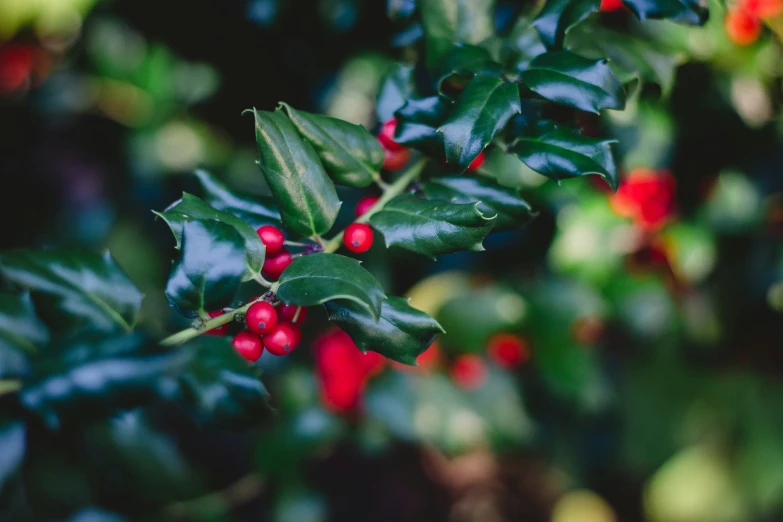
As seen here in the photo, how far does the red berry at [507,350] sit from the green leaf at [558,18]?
0.92 metres

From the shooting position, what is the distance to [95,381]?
1.77ft

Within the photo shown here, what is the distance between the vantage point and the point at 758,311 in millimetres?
1463

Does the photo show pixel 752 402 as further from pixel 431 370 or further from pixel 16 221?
pixel 16 221

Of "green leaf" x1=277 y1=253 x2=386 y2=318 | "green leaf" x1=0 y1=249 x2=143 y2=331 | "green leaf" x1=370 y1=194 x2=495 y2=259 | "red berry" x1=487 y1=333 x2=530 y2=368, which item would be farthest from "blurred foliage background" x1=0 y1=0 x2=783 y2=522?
"green leaf" x1=370 y1=194 x2=495 y2=259

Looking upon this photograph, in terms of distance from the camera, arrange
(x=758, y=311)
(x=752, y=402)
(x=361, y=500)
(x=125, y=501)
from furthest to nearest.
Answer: (x=361, y=500) → (x=752, y=402) → (x=758, y=311) → (x=125, y=501)

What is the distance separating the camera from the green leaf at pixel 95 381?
0.54 metres

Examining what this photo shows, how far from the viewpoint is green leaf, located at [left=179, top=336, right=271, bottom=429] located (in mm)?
581

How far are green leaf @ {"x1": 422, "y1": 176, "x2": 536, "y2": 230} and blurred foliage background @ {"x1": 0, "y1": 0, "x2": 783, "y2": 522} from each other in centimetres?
27

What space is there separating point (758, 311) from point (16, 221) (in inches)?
87.0

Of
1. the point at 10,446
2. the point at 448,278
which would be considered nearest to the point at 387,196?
the point at 10,446

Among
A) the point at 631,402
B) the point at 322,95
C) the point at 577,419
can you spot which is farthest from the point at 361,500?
the point at 322,95

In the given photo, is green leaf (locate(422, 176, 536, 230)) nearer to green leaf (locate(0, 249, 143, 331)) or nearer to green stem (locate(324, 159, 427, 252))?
green stem (locate(324, 159, 427, 252))

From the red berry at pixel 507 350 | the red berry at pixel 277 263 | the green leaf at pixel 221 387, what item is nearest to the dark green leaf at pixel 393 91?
the red berry at pixel 277 263

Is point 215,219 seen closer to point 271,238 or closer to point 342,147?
A: point 271,238
